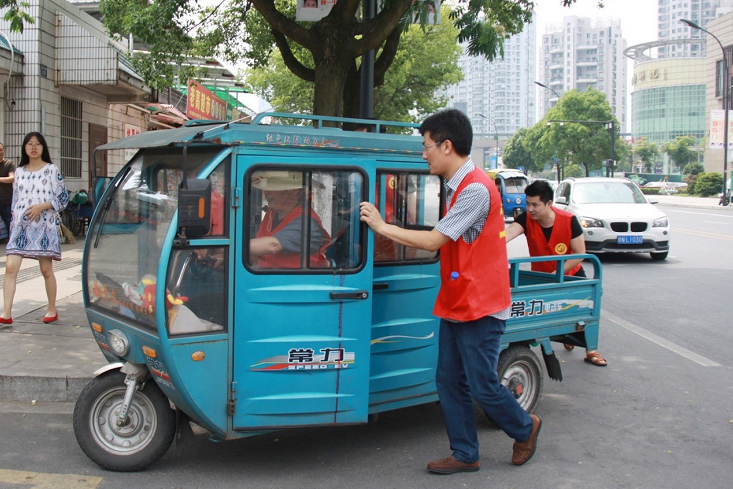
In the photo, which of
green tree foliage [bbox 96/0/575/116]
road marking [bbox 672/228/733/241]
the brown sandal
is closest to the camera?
the brown sandal

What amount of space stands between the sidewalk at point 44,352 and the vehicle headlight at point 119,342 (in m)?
1.44

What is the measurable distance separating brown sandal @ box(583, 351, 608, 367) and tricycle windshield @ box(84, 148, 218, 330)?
4.31 metres

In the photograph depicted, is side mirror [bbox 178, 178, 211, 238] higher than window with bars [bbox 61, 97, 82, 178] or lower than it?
lower

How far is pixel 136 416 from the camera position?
151 inches

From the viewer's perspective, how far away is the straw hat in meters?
3.71

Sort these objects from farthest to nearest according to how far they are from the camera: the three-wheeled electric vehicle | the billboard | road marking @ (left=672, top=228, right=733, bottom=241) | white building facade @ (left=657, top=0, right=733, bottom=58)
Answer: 1. white building facade @ (left=657, top=0, right=733, bottom=58)
2. the billboard
3. the three-wheeled electric vehicle
4. road marking @ (left=672, top=228, right=733, bottom=241)

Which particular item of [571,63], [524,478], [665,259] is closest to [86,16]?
[665,259]

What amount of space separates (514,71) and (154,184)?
167794 millimetres

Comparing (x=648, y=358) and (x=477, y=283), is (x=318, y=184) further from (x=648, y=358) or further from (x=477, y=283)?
(x=648, y=358)

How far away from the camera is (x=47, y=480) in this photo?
12.2 ft

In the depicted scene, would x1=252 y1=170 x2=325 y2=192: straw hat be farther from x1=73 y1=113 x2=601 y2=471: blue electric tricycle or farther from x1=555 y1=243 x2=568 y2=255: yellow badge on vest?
x1=555 y1=243 x2=568 y2=255: yellow badge on vest

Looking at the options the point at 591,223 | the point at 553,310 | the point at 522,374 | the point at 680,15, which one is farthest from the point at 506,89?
the point at 522,374

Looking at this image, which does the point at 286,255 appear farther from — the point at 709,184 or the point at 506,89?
the point at 506,89

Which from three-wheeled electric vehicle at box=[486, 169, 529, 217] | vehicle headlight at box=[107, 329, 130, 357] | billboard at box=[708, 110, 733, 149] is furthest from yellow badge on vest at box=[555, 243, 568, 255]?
billboard at box=[708, 110, 733, 149]
